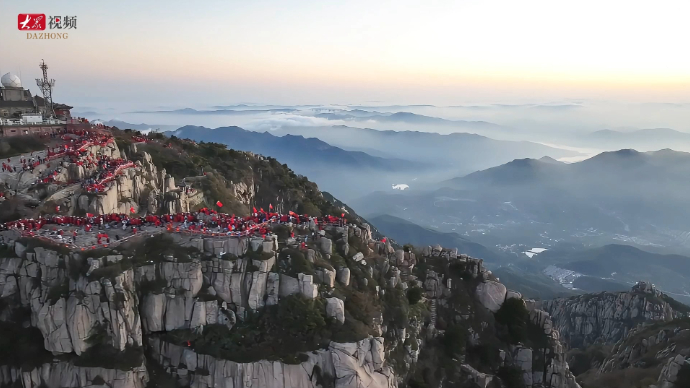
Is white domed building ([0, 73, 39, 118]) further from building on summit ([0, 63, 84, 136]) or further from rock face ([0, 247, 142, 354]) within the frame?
rock face ([0, 247, 142, 354])

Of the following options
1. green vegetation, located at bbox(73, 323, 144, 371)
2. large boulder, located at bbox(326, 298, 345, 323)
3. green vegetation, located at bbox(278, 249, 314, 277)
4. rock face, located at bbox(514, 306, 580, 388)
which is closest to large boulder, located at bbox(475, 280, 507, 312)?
rock face, located at bbox(514, 306, 580, 388)

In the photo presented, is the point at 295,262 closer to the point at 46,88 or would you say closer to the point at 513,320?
the point at 513,320

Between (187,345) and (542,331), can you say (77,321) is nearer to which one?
(187,345)

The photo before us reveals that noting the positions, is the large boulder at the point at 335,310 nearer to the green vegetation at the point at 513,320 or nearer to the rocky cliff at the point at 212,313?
the rocky cliff at the point at 212,313

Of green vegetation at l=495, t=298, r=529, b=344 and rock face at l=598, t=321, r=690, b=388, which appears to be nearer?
green vegetation at l=495, t=298, r=529, b=344

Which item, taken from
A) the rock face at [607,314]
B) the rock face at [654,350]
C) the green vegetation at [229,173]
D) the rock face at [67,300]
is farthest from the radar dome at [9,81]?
the rock face at [607,314]

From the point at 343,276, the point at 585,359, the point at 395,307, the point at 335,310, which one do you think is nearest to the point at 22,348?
the point at 335,310

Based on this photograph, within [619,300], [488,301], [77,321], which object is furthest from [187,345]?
[619,300]
